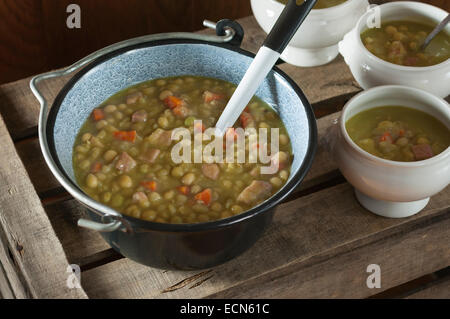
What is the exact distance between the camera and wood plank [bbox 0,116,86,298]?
141 centimetres

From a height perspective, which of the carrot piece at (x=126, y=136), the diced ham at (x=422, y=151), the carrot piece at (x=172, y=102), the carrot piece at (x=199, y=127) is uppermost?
the diced ham at (x=422, y=151)

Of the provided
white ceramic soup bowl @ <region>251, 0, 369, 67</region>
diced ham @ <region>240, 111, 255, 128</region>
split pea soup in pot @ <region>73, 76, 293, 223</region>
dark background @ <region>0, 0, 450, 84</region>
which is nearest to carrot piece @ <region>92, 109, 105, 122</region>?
split pea soup in pot @ <region>73, 76, 293, 223</region>

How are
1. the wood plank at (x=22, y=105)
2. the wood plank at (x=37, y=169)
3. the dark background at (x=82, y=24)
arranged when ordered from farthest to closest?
the dark background at (x=82, y=24) → the wood plank at (x=22, y=105) → the wood plank at (x=37, y=169)

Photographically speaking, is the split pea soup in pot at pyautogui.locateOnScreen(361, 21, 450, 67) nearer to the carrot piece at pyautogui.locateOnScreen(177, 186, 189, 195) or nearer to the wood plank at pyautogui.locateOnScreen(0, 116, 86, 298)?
the carrot piece at pyautogui.locateOnScreen(177, 186, 189, 195)

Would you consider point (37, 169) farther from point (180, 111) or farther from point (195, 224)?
point (195, 224)

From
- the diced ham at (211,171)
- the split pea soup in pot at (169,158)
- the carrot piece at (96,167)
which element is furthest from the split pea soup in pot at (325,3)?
the carrot piece at (96,167)

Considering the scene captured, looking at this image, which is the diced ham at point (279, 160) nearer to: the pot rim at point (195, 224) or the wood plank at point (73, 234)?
the pot rim at point (195, 224)

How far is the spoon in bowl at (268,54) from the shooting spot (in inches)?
59.2

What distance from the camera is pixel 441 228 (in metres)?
A: 1.65

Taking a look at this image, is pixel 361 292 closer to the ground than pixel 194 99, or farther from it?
closer to the ground

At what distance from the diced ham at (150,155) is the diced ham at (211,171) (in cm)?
11

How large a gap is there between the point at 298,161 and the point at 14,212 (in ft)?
2.12

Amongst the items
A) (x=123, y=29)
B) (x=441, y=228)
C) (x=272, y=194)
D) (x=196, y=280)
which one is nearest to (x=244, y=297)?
(x=196, y=280)
